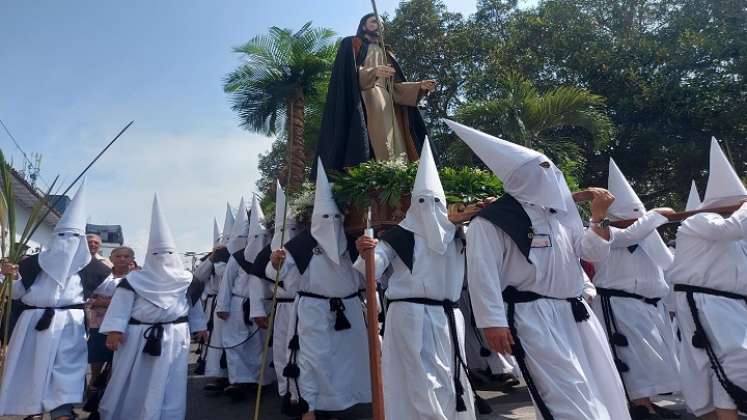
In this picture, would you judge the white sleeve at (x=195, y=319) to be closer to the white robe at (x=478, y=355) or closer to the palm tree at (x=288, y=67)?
the white robe at (x=478, y=355)

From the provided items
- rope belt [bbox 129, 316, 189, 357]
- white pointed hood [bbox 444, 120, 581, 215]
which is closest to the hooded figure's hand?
rope belt [bbox 129, 316, 189, 357]

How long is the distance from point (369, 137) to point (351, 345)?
92.5 inches

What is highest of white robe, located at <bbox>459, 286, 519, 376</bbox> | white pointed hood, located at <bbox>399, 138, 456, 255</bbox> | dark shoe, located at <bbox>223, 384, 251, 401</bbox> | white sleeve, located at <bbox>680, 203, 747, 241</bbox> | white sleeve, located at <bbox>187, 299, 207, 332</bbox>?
white pointed hood, located at <bbox>399, 138, 456, 255</bbox>

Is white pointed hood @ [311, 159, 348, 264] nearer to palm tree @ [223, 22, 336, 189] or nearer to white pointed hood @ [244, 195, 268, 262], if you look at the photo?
white pointed hood @ [244, 195, 268, 262]

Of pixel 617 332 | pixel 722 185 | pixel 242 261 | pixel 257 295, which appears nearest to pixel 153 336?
pixel 257 295

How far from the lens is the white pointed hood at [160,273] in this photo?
547cm

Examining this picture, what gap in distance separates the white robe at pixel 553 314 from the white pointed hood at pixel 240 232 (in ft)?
16.4

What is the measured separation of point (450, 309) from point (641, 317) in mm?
2015

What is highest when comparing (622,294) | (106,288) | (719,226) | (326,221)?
(326,221)

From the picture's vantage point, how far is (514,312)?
11.9ft

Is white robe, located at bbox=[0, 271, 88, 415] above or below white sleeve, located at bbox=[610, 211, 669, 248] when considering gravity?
below

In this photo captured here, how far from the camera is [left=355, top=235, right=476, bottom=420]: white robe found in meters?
4.35

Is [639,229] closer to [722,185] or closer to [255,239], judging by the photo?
[722,185]

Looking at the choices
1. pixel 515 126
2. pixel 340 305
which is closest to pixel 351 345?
pixel 340 305
